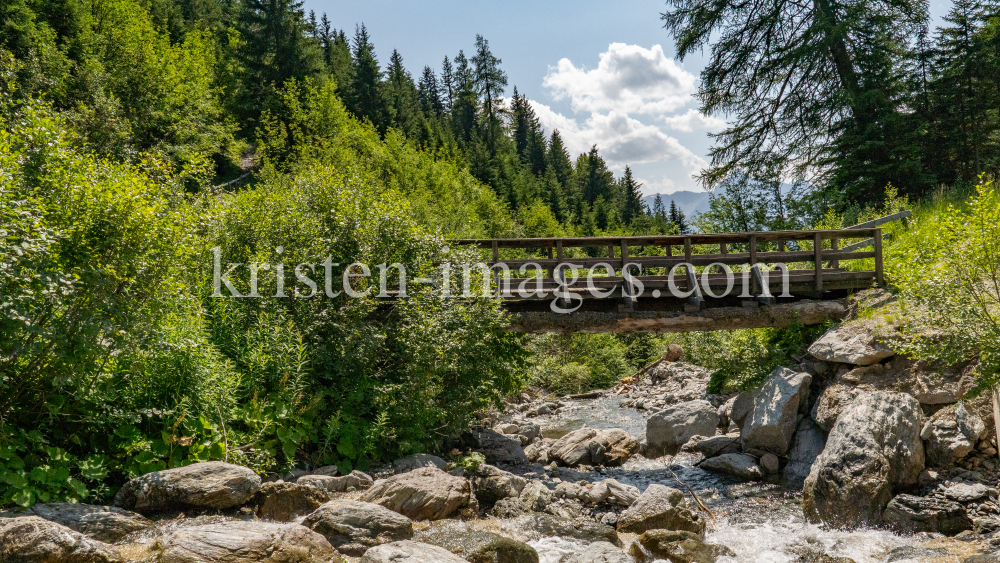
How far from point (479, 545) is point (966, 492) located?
21.0 feet

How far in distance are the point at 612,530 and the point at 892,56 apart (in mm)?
18868

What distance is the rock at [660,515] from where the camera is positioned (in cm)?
744

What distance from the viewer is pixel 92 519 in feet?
18.0

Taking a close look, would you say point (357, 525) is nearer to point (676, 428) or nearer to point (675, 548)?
point (675, 548)

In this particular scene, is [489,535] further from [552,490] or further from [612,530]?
[552,490]

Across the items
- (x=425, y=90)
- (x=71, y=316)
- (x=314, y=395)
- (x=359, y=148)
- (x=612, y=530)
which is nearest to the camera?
(x=71, y=316)

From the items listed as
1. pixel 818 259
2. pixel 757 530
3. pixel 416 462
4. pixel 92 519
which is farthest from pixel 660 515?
pixel 818 259

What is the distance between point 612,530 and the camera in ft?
24.1

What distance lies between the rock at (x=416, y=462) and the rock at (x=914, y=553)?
243 inches

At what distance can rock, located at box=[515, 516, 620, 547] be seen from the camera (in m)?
7.12

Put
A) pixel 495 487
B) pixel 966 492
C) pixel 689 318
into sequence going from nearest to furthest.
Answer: pixel 966 492 → pixel 495 487 → pixel 689 318

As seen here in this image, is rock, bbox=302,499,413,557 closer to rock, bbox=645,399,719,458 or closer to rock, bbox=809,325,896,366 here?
rock, bbox=645,399,719,458

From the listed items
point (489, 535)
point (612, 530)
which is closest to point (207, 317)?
point (489, 535)

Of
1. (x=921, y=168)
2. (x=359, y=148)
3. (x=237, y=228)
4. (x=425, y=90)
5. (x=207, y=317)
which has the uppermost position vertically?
(x=425, y=90)
